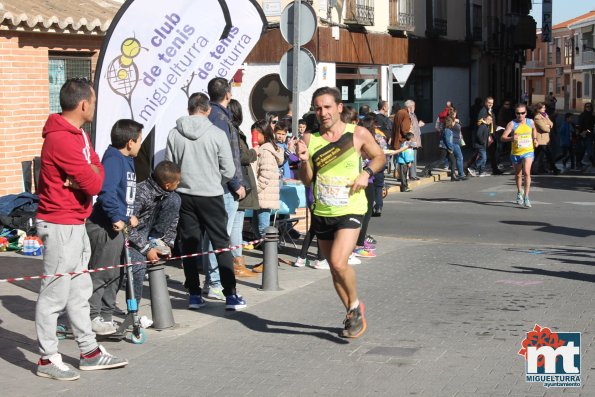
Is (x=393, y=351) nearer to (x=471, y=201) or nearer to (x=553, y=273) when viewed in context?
(x=553, y=273)

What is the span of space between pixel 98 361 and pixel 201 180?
7.94 feet

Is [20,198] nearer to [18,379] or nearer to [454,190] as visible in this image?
[18,379]

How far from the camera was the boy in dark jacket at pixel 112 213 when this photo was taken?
8.18 m

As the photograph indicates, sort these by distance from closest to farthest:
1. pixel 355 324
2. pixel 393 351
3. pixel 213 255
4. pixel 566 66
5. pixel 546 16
→ pixel 393 351 → pixel 355 324 → pixel 213 255 → pixel 546 16 → pixel 566 66

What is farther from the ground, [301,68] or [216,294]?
[301,68]

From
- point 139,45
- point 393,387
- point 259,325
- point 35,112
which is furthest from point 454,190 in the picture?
point 393,387

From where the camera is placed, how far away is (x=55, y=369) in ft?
24.1

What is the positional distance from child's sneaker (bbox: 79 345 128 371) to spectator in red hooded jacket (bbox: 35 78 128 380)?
5.4 inches

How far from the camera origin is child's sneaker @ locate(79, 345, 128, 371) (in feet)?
24.8

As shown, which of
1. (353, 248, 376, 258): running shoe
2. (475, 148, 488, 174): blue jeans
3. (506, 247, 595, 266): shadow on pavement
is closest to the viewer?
(506, 247, 595, 266): shadow on pavement

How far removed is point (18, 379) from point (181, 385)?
1161 millimetres

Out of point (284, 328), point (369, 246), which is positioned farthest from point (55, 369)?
point (369, 246)

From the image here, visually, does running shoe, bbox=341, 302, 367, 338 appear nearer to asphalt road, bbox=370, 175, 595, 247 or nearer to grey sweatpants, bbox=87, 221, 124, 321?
grey sweatpants, bbox=87, 221, 124, 321

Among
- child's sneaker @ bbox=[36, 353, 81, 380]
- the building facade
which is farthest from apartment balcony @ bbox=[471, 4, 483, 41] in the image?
the building facade
